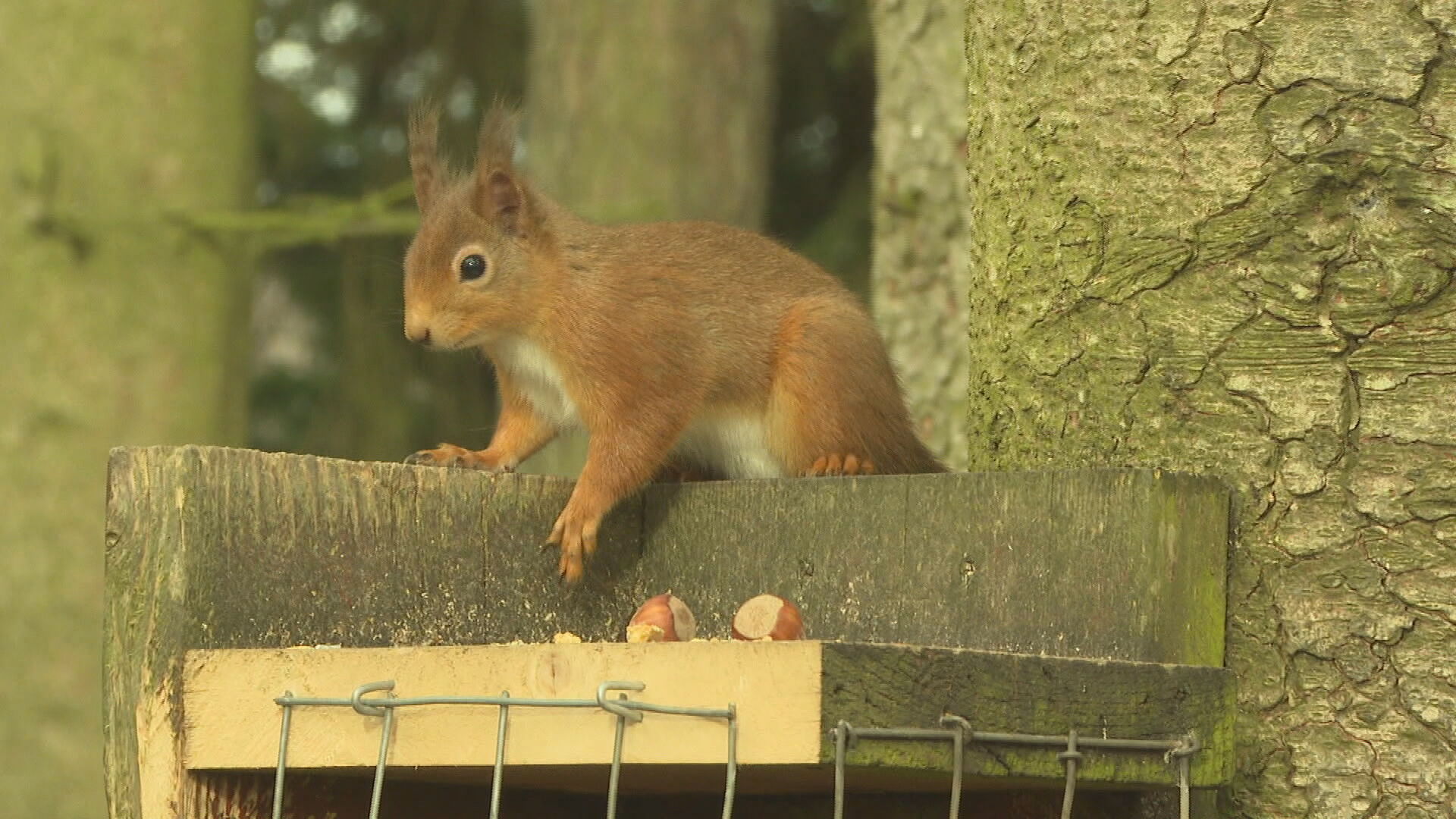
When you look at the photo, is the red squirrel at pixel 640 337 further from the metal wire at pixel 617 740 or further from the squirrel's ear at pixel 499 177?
the metal wire at pixel 617 740

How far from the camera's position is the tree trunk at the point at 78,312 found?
4.26 meters

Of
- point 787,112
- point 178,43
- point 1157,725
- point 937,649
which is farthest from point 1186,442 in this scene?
point 787,112

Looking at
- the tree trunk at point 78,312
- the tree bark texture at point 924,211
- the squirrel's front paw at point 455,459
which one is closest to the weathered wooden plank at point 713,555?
the squirrel's front paw at point 455,459

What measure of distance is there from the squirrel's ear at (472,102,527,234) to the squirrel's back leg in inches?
15.2

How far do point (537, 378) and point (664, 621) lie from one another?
0.74 meters

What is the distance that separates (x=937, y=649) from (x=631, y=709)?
0.25 meters

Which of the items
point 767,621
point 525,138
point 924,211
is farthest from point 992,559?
point 525,138

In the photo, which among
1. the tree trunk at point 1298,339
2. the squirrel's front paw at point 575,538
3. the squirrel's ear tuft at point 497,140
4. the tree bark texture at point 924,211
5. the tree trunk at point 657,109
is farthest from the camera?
the tree trunk at point 657,109

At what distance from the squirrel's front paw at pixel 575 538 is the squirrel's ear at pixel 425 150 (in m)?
0.65

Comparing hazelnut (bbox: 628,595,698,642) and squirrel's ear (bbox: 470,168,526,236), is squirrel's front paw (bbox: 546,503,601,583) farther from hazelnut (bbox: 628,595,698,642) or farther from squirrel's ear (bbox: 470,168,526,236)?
squirrel's ear (bbox: 470,168,526,236)

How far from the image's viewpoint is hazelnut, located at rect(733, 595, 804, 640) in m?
1.83

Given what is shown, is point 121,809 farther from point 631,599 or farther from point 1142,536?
point 1142,536

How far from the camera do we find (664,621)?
6.38 feet

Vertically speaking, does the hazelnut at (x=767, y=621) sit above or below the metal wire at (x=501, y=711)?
above
